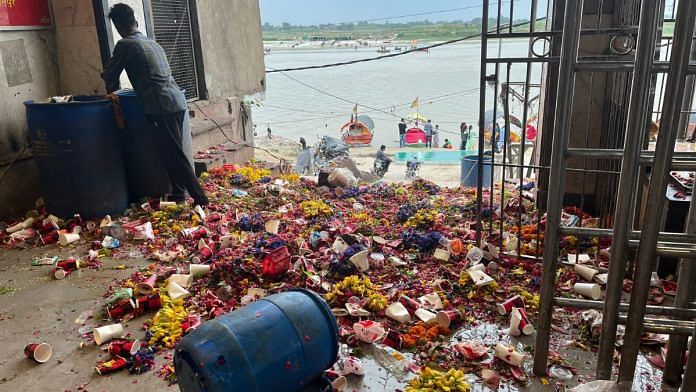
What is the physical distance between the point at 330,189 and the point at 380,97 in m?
36.0

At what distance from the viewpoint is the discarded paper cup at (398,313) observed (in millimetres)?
3131

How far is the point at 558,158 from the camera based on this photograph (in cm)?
224

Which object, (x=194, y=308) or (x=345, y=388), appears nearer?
(x=345, y=388)

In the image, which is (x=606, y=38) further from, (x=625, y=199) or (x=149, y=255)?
(x=149, y=255)

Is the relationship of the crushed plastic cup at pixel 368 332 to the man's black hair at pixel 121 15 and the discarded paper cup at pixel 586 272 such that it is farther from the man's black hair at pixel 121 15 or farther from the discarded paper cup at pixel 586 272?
the man's black hair at pixel 121 15

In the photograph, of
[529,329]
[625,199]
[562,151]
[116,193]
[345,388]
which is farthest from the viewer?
[116,193]

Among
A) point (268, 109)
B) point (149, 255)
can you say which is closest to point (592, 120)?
Answer: point (149, 255)

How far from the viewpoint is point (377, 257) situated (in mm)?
4035

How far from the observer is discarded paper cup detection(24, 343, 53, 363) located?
9.34 ft

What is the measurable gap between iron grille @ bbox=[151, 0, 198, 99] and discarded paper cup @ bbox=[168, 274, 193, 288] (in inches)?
179

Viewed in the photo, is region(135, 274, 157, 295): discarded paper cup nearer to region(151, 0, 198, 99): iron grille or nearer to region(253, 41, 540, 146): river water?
region(151, 0, 198, 99): iron grille

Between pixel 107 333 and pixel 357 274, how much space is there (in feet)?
5.46

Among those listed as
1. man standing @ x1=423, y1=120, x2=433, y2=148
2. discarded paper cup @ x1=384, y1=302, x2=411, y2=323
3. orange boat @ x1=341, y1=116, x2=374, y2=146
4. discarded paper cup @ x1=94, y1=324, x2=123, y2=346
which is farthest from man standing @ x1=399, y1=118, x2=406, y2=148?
discarded paper cup @ x1=94, y1=324, x2=123, y2=346

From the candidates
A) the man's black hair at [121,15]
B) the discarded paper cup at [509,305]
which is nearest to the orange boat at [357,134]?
the man's black hair at [121,15]
